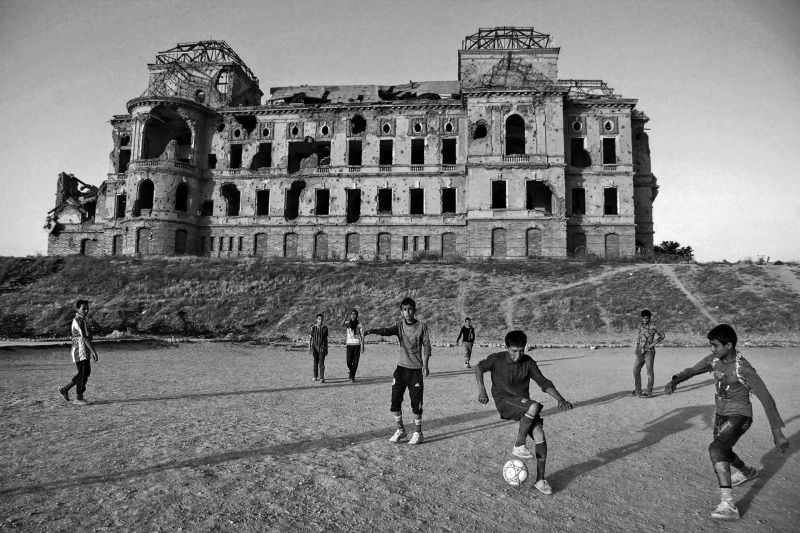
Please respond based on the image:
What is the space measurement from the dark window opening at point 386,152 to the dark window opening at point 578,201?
15431 millimetres

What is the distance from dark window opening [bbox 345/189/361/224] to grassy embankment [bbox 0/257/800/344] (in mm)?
7636

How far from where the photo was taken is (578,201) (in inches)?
1586

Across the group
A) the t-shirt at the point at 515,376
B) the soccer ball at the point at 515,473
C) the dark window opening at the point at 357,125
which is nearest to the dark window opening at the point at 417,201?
the dark window opening at the point at 357,125

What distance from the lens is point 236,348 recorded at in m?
20.2

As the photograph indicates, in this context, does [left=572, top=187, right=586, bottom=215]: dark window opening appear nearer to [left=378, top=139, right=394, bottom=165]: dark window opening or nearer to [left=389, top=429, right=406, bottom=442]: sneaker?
[left=378, top=139, right=394, bottom=165]: dark window opening

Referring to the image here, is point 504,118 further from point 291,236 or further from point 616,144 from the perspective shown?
point 291,236

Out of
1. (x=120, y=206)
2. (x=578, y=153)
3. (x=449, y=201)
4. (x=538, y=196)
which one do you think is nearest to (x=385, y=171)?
(x=449, y=201)

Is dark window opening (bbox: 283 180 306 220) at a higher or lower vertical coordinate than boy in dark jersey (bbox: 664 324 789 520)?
higher

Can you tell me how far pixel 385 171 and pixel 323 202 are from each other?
238 inches

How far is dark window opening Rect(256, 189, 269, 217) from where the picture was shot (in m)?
42.1

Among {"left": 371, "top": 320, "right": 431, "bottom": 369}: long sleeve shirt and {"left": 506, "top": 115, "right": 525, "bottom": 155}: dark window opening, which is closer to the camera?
{"left": 371, "top": 320, "right": 431, "bottom": 369}: long sleeve shirt

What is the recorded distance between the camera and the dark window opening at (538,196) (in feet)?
130

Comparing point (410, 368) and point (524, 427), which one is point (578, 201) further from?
point (524, 427)

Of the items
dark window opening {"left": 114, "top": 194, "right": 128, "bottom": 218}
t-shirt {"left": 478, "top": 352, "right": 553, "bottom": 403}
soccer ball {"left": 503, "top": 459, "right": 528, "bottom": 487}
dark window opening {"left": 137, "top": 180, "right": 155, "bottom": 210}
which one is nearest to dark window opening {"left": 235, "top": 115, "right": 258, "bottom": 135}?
dark window opening {"left": 137, "top": 180, "right": 155, "bottom": 210}
